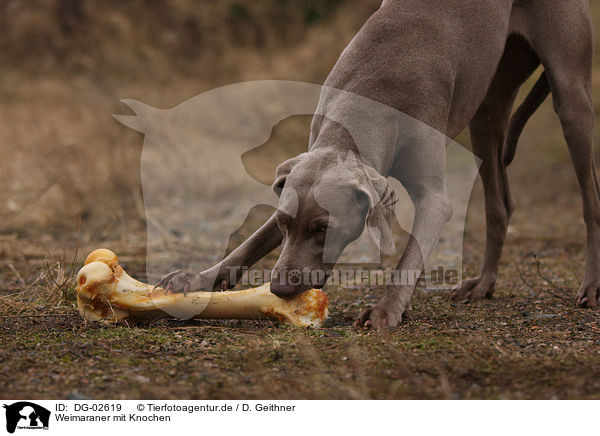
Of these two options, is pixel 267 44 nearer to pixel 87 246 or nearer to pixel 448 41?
pixel 87 246

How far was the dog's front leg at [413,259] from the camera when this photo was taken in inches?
133

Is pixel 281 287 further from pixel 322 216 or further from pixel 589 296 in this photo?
pixel 589 296

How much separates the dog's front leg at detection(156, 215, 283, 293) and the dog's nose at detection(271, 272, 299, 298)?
48cm

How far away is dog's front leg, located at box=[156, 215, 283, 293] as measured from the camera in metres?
3.53

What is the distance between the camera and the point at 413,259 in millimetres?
3555

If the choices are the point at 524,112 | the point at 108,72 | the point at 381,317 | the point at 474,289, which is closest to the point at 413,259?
the point at 381,317

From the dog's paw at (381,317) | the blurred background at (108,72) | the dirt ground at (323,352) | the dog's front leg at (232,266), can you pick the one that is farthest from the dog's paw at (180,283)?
the blurred background at (108,72)

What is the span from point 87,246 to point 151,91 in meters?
4.04

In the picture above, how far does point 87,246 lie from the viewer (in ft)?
19.7

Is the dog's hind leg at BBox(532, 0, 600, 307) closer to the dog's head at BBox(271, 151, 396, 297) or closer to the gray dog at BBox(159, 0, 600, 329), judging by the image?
the gray dog at BBox(159, 0, 600, 329)

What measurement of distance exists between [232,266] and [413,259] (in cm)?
93
